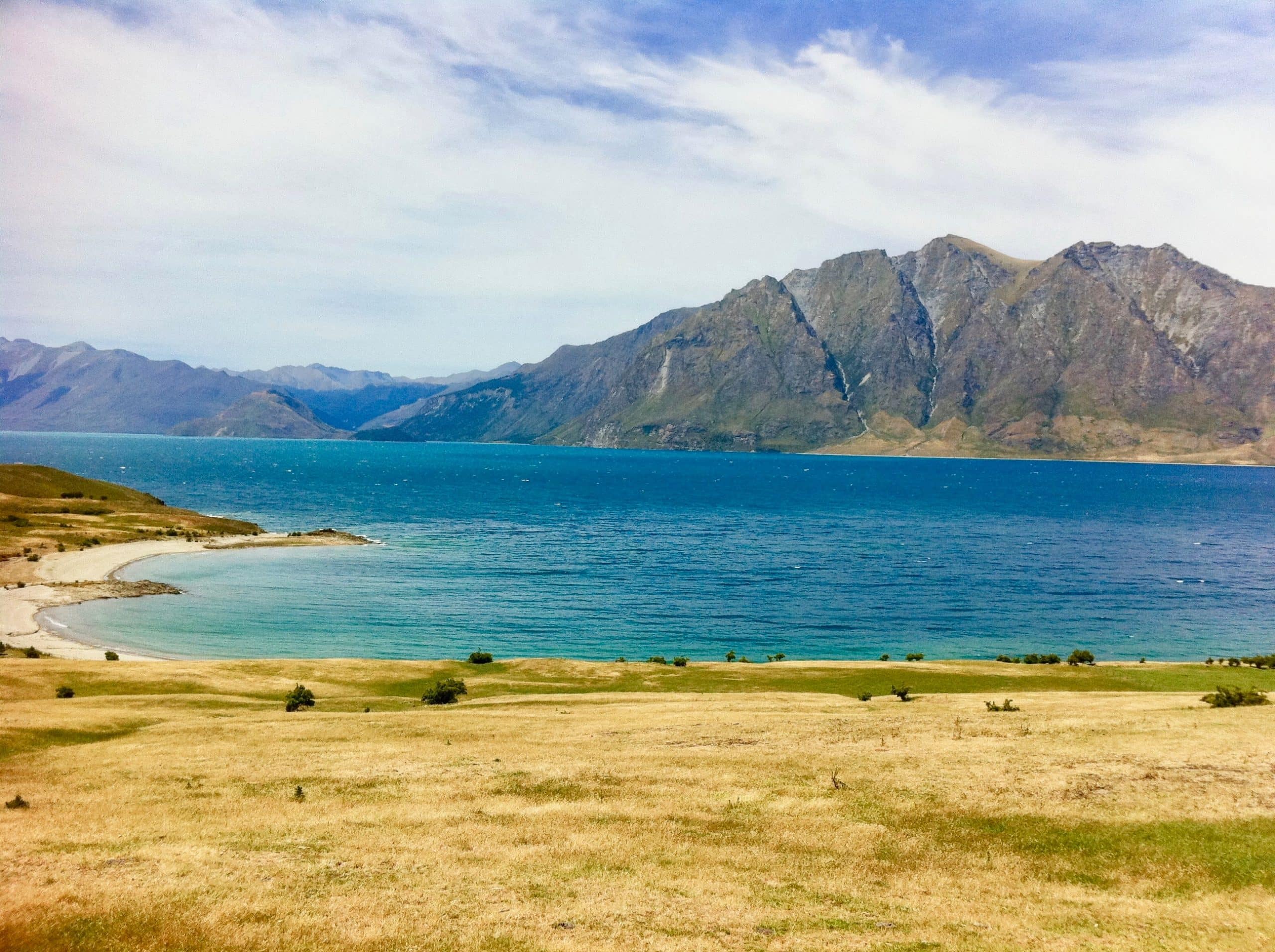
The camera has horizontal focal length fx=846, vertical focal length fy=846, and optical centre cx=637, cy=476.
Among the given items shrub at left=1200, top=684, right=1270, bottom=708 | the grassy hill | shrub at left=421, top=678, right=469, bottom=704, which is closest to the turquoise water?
the grassy hill

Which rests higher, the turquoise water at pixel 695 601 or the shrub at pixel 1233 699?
the shrub at pixel 1233 699

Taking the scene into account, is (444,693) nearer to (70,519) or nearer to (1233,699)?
(1233,699)

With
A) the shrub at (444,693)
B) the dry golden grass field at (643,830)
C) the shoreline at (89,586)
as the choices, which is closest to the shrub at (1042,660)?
the dry golden grass field at (643,830)

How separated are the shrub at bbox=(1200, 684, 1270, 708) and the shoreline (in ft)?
272

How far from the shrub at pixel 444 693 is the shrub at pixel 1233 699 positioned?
1857 inches

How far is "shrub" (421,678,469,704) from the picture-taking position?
5984cm

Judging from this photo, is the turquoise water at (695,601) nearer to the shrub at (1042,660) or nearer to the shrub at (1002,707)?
the shrub at (1042,660)

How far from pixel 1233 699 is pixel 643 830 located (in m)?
38.3

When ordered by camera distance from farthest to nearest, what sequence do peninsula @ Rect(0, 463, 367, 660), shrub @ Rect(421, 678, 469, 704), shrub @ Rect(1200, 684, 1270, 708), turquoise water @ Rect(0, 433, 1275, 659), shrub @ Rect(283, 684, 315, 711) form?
peninsula @ Rect(0, 463, 367, 660), turquoise water @ Rect(0, 433, 1275, 659), shrub @ Rect(421, 678, 469, 704), shrub @ Rect(283, 684, 315, 711), shrub @ Rect(1200, 684, 1270, 708)

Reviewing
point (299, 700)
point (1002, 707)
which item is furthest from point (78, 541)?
point (1002, 707)

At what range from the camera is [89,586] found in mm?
117000

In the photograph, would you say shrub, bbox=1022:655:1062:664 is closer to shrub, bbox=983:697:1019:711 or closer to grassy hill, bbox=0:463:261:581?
shrub, bbox=983:697:1019:711

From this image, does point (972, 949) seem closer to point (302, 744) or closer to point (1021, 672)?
point (302, 744)

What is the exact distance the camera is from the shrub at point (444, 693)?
5984cm
